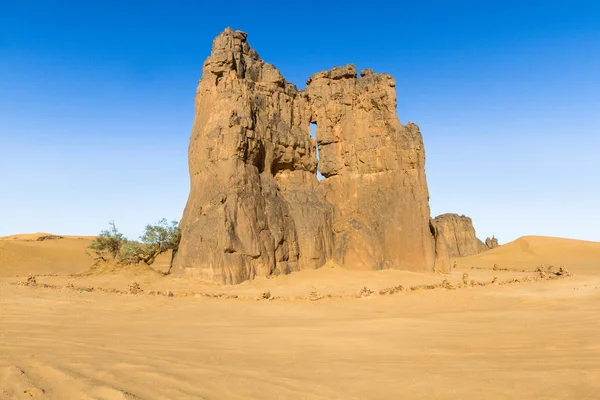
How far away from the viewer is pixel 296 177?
68.5ft

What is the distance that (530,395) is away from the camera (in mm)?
3199

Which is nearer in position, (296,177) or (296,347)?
(296,347)

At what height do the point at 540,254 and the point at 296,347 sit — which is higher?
the point at 540,254

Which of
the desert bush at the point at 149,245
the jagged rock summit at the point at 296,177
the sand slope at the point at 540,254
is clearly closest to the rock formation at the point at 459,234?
the sand slope at the point at 540,254

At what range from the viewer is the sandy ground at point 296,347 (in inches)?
128

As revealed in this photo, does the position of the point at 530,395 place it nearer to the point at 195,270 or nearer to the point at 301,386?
the point at 301,386

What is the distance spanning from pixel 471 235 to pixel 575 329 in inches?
1823

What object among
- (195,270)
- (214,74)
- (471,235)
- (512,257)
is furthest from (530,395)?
(471,235)

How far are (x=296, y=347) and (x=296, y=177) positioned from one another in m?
16.1

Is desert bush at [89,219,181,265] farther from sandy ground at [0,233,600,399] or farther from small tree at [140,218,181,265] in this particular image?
sandy ground at [0,233,600,399]

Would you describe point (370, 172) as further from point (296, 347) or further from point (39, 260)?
point (39, 260)

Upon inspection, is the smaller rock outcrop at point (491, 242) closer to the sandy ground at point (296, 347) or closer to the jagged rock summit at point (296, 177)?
the jagged rock summit at point (296, 177)

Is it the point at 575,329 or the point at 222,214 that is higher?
the point at 222,214

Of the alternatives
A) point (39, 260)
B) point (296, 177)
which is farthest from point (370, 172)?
point (39, 260)
